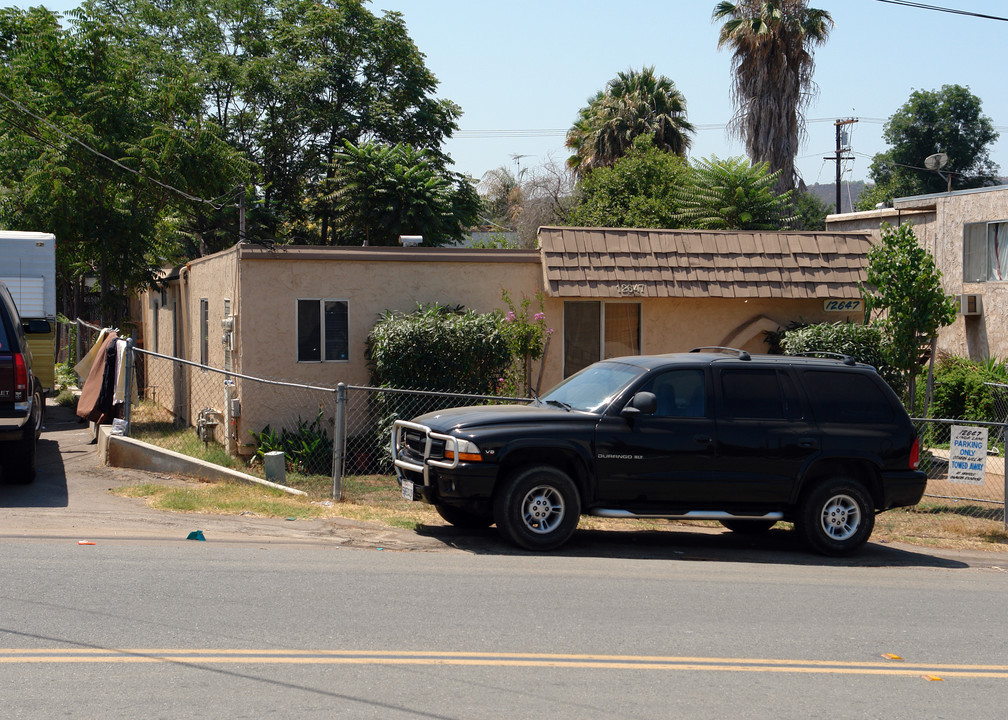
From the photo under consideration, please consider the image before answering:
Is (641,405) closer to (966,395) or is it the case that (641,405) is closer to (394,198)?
(966,395)

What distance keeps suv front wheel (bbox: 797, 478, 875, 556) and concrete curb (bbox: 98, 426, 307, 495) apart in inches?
247

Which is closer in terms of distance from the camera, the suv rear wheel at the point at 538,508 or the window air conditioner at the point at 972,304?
the suv rear wheel at the point at 538,508

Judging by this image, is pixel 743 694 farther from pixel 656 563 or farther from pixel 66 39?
pixel 66 39

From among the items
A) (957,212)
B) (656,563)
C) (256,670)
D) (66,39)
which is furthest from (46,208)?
(957,212)

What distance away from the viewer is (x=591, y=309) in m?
16.0

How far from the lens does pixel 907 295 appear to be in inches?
552

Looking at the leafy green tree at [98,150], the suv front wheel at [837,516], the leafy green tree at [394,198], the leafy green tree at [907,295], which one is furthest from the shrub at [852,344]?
the leafy green tree at [394,198]

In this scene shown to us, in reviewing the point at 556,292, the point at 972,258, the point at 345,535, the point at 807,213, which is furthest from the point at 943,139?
the point at 345,535

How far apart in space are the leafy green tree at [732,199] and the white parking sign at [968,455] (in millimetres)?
Result: 11553

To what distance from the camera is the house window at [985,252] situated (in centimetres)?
1869

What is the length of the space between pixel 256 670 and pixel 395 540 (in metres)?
4.04

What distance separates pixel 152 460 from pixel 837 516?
312 inches

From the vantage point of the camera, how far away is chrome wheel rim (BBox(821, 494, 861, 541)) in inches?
385

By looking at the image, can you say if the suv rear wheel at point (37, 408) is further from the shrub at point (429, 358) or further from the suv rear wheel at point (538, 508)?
the suv rear wheel at point (538, 508)
